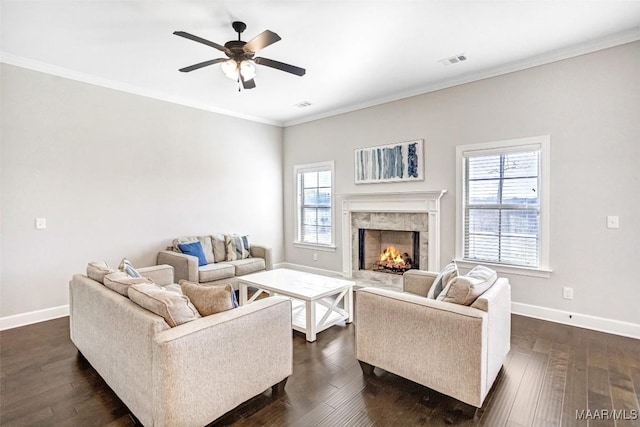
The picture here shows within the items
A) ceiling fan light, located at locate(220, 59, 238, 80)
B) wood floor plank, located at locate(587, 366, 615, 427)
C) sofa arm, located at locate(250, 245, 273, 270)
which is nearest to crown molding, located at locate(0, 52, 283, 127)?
ceiling fan light, located at locate(220, 59, 238, 80)

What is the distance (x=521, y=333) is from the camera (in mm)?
3273

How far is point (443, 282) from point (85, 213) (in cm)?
422

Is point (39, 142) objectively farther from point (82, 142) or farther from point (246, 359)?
point (246, 359)

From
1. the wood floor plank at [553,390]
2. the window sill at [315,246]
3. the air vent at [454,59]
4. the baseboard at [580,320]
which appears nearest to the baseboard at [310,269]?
the window sill at [315,246]

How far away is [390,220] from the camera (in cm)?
488

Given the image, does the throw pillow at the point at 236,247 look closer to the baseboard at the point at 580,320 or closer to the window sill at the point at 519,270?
the window sill at the point at 519,270

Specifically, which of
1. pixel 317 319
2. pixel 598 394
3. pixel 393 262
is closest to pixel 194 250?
pixel 317 319

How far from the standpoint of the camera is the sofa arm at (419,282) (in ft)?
9.94

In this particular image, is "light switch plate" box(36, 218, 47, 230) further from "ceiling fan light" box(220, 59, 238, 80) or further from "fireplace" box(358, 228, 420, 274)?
"fireplace" box(358, 228, 420, 274)

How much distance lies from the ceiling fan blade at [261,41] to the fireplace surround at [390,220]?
2.81m

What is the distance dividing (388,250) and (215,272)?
2.70 meters

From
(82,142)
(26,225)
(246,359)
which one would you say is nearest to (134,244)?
(26,225)

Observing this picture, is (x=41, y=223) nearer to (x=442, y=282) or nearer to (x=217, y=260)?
(x=217, y=260)

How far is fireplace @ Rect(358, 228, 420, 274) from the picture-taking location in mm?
4891
